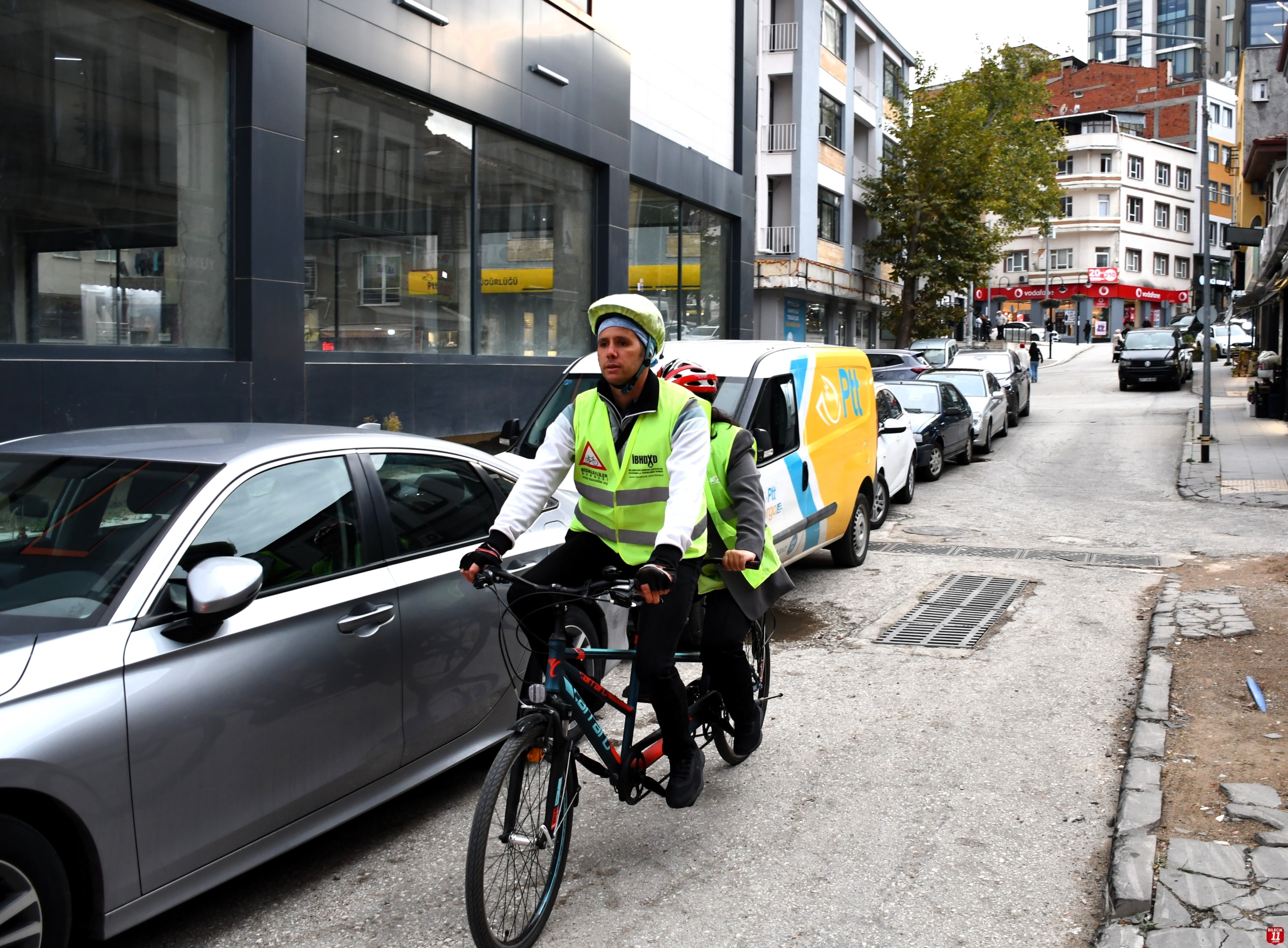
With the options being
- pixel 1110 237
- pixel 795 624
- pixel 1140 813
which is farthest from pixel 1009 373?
pixel 1110 237

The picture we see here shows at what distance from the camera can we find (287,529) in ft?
13.1

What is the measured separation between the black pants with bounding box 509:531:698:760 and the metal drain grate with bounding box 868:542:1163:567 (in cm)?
748

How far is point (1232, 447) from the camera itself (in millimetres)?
19859

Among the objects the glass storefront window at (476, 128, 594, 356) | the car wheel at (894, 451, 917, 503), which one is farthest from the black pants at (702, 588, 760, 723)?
the glass storefront window at (476, 128, 594, 356)

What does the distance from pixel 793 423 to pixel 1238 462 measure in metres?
12.2

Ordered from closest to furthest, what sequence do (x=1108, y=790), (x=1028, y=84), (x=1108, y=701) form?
(x=1108, y=790) < (x=1108, y=701) < (x=1028, y=84)

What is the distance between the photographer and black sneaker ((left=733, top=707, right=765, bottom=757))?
4.70 meters

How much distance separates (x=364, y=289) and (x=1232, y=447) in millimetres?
15001

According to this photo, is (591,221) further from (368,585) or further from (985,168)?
(985,168)

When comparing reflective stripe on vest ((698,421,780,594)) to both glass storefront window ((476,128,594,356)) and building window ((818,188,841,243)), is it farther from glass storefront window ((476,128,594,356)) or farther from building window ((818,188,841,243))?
building window ((818,188,841,243))

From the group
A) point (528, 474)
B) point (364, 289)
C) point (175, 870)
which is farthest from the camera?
point (364, 289)

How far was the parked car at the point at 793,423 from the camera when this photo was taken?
27.4 ft

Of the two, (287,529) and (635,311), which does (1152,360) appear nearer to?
(635,311)

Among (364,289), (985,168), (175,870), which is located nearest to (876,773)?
(175,870)
